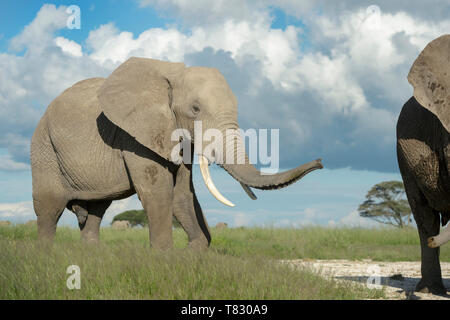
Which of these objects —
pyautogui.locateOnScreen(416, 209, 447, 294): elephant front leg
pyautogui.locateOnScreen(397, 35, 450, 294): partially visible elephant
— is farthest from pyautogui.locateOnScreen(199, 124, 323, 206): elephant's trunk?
pyautogui.locateOnScreen(416, 209, 447, 294): elephant front leg

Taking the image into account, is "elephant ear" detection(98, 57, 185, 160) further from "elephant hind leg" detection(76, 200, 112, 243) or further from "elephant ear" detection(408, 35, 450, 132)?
"elephant ear" detection(408, 35, 450, 132)

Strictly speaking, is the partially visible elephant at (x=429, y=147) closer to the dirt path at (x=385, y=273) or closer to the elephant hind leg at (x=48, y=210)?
the dirt path at (x=385, y=273)

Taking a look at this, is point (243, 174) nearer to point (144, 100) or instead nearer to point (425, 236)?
point (144, 100)

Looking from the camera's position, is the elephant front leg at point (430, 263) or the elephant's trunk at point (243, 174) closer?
the elephant's trunk at point (243, 174)

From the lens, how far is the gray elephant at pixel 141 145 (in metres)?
7.96

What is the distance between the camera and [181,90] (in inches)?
329

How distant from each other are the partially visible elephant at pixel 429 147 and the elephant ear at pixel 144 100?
3277 millimetres

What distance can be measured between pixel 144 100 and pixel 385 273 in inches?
204

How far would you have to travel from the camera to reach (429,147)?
24.5ft

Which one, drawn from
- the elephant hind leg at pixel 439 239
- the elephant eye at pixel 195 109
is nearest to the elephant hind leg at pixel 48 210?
the elephant eye at pixel 195 109

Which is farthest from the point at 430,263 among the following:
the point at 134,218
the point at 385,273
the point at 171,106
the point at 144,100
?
the point at 134,218
